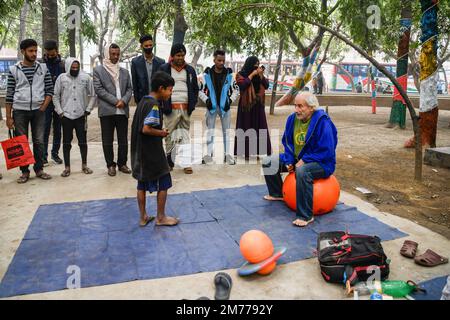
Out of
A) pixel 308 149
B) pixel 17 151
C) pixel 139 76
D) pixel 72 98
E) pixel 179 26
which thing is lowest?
pixel 17 151

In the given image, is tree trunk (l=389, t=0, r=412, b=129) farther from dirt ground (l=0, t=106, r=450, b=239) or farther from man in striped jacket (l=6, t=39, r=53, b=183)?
man in striped jacket (l=6, t=39, r=53, b=183)

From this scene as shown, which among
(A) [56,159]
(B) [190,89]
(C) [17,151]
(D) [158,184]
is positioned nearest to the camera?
(D) [158,184]

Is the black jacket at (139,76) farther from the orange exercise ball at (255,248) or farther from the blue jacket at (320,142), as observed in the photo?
the orange exercise ball at (255,248)

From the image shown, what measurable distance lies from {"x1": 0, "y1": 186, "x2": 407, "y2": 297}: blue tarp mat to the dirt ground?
0.85 m

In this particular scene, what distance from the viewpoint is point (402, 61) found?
1147 cm

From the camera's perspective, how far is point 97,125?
12328 millimetres

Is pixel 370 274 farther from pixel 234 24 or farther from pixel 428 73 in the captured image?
pixel 428 73

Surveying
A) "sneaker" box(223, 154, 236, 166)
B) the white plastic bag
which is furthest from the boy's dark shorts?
"sneaker" box(223, 154, 236, 166)

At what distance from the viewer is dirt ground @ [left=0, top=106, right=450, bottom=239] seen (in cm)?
529

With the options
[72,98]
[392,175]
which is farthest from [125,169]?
[392,175]

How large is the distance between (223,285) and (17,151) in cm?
423

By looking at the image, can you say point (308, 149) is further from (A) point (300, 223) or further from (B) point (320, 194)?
(A) point (300, 223)

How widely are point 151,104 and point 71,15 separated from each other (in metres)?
11.0
